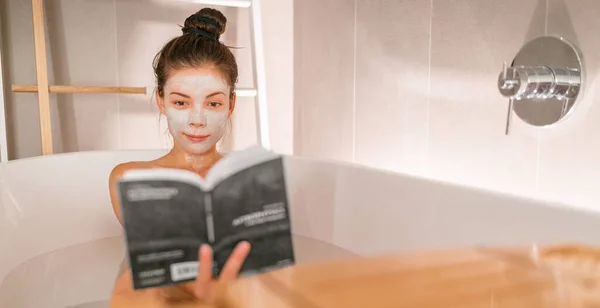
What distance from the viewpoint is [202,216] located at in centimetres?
73

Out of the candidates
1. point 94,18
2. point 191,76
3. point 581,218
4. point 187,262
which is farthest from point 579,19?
point 94,18

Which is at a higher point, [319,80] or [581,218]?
[319,80]

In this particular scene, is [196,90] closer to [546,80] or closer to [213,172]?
[213,172]

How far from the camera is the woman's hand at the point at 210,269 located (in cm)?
71

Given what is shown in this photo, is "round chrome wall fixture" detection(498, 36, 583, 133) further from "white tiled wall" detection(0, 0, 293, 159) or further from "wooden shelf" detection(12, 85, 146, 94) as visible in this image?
"wooden shelf" detection(12, 85, 146, 94)

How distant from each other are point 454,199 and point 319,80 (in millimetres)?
1212

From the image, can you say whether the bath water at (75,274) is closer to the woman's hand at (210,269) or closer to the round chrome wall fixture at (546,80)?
the woman's hand at (210,269)

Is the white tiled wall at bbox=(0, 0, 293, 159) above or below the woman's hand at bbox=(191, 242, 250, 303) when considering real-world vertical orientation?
above

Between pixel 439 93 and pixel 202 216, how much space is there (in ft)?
3.55

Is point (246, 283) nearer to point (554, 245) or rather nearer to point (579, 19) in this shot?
point (554, 245)

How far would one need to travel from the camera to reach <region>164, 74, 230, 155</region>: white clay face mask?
3.85 feet

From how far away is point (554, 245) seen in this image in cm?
69

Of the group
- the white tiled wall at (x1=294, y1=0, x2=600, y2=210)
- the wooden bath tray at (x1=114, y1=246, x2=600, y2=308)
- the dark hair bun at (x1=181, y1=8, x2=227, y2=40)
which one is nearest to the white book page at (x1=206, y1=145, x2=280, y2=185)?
the wooden bath tray at (x1=114, y1=246, x2=600, y2=308)

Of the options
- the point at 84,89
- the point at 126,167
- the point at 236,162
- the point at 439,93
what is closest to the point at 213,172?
the point at 236,162
